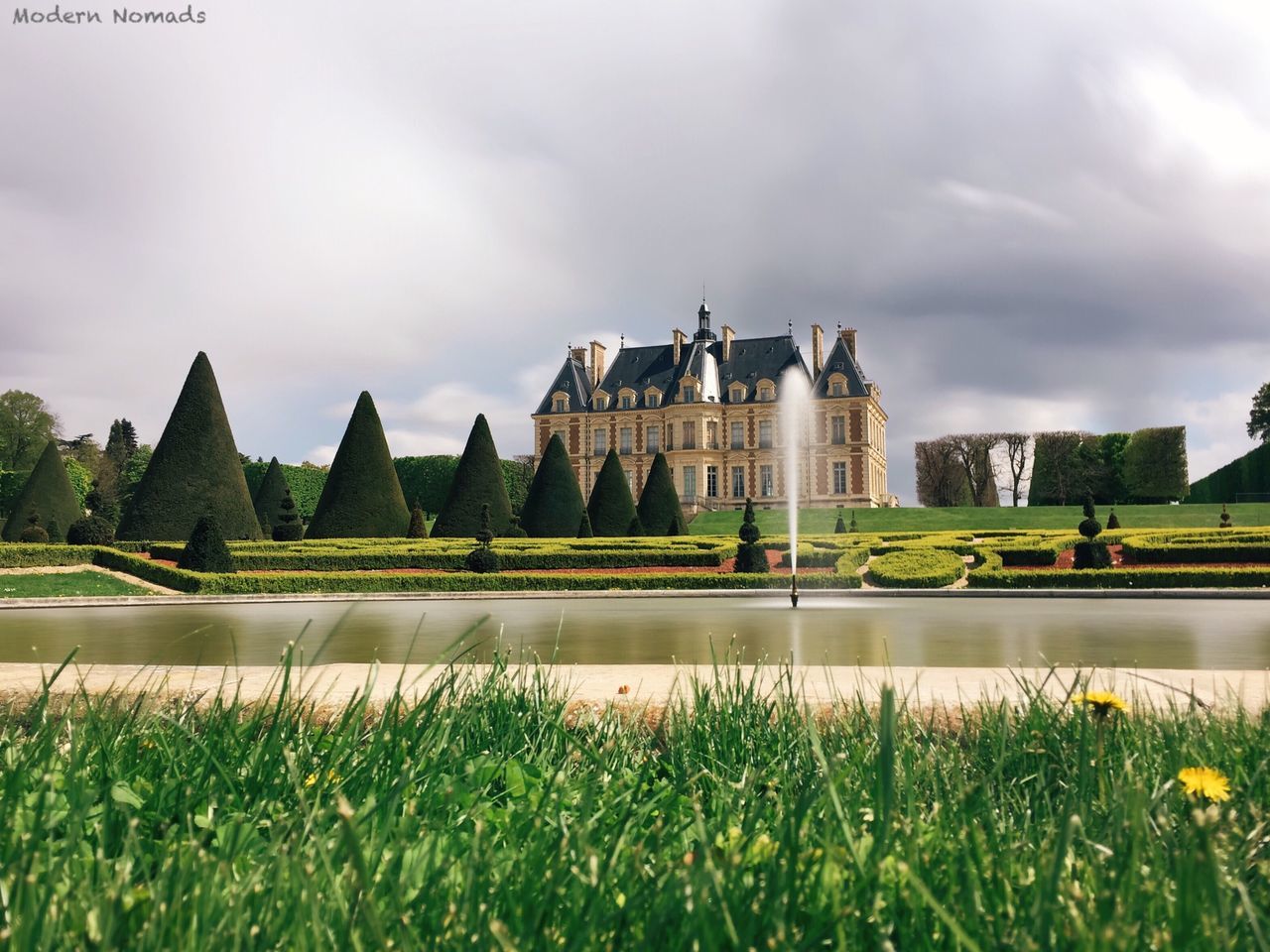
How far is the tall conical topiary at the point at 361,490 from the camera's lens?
25.6m

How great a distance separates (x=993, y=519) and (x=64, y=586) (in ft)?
106

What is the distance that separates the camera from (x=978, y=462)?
54.8 meters

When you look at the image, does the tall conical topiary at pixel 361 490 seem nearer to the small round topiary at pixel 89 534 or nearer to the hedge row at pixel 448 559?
the hedge row at pixel 448 559

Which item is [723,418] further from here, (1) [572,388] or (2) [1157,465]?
(2) [1157,465]

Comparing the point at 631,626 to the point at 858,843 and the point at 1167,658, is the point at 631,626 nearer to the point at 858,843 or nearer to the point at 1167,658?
the point at 1167,658

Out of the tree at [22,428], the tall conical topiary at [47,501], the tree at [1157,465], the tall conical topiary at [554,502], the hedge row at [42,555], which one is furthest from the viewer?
the tree at [22,428]

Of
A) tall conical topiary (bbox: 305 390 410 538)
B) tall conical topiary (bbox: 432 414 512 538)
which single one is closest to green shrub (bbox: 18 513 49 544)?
tall conical topiary (bbox: 305 390 410 538)

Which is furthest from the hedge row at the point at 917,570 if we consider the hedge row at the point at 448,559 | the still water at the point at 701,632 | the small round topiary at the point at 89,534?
the small round topiary at the point at 89,534

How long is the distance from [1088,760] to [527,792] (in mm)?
1115

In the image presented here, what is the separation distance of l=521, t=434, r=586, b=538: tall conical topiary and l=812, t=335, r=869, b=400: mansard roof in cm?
2551

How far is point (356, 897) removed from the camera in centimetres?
125

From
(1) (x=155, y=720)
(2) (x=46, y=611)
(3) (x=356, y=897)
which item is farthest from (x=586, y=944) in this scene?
(2) (x=46, y=611)

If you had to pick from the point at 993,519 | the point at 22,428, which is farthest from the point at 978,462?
the point at 22,428

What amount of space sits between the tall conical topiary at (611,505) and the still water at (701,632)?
16104mm
